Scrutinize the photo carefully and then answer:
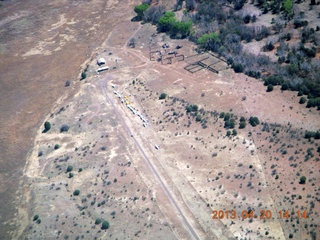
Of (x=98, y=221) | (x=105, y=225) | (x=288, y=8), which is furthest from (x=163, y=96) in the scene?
(x=288, y=8)

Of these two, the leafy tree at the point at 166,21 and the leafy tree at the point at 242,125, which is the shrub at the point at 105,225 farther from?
the leafy tree at the point at 166,21

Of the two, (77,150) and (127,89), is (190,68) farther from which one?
(77,150)

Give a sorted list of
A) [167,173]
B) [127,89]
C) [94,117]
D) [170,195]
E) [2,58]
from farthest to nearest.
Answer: [2,58], [127,89], [94,117], [167,173], [170,195]

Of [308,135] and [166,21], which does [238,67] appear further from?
[166,21]

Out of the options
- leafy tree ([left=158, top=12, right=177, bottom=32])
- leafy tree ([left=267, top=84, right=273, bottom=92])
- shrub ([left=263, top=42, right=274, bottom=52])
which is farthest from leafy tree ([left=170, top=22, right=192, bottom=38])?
leafy tree ([left=267, top=84, right=273, bottom=92])

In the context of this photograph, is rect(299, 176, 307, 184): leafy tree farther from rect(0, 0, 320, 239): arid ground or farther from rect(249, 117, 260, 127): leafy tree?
rect(249, 117, 260, 127): leafy tree

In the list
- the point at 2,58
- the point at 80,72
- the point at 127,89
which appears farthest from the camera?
the point at 2,58

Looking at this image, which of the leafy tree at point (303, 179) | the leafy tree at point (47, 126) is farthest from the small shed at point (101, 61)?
the leafy tree at point (303, 179)

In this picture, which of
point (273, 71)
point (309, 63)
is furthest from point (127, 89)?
point (309, 63)
